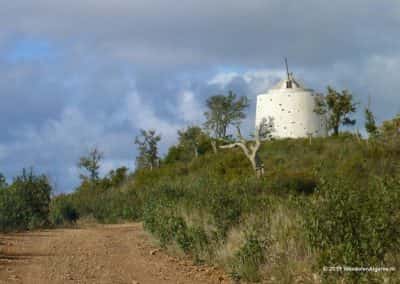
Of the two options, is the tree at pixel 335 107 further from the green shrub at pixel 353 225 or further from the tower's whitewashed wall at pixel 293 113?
the green shrub at pixel 353 225

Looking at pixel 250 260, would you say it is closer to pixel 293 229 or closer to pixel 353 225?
pixel 293 229

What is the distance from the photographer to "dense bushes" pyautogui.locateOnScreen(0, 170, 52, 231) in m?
26.8

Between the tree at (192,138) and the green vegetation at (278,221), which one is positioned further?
the tree at (192,138)

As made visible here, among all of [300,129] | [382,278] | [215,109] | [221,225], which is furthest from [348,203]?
[300,129]

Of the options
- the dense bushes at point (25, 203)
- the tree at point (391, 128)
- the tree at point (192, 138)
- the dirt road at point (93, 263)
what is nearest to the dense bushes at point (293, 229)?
the dirt road at point (93, 263)

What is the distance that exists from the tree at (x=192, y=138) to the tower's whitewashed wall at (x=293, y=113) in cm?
786

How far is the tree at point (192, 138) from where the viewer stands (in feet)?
212

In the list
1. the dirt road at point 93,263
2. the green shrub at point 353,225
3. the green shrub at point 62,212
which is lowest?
the dirt road at point 93,263

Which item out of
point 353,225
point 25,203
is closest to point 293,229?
point 353,225

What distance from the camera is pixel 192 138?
6594 centimetres

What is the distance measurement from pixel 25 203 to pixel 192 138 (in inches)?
1458

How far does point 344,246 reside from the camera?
10.2m

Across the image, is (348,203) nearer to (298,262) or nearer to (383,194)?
(383,194)

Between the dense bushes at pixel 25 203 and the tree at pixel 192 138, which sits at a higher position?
the tree at pixel 192 138
